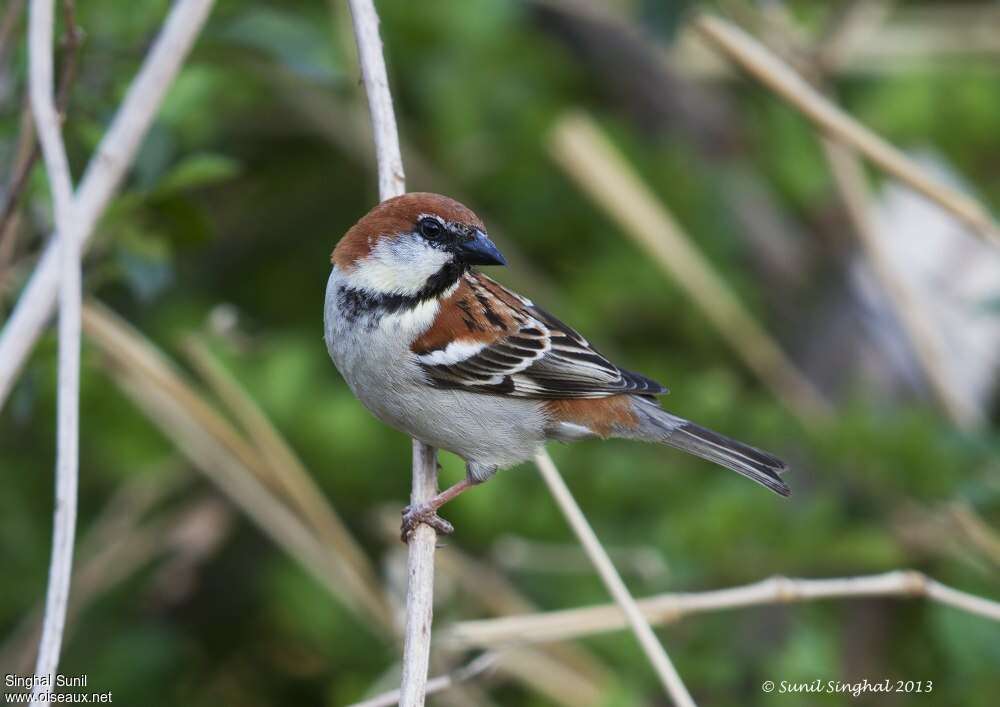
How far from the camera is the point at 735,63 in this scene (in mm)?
3332

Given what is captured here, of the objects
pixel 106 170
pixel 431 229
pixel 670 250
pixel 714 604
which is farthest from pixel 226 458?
pixel 670 250

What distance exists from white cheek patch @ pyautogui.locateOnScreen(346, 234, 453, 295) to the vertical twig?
15 centimetres

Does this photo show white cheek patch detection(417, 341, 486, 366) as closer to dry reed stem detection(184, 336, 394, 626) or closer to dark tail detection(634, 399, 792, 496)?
dark tail detection(634, 399, 792, 496)

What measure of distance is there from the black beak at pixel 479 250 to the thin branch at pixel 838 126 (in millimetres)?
987

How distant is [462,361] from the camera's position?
2979 millimetres

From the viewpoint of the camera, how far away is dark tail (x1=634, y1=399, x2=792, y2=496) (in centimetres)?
299

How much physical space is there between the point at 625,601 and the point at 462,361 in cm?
74

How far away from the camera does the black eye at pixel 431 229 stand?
2.81m

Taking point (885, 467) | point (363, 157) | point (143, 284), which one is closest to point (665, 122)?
point (363, 157)

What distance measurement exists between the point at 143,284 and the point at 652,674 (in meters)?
1.83

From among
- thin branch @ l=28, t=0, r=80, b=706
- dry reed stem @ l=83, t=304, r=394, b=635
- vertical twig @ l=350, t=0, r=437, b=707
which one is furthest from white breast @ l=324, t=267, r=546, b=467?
thin branch @ l=28, t=0, r=80, b=706

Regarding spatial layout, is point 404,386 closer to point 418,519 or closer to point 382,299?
point 382,299

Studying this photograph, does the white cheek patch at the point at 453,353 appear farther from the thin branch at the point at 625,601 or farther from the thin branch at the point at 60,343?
the thin branch at the point at 60,343

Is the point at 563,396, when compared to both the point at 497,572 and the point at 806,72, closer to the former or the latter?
the point at 497,572
